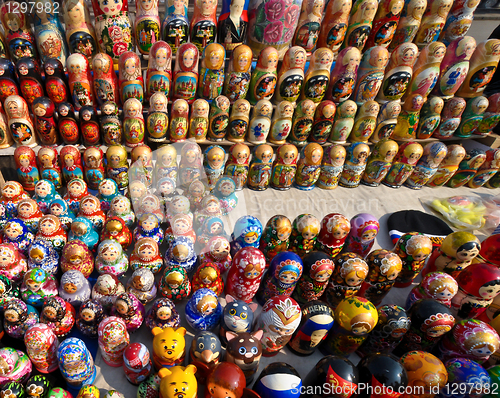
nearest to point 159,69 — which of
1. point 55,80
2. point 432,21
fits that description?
point 55,80

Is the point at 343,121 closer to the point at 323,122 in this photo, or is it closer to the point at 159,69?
the point at 323,122

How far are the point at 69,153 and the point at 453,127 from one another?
557cm

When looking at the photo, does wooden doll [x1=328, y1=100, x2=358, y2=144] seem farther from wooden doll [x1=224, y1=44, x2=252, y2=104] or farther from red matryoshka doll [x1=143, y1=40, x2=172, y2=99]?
red matryoshka doll [x1=143, y1=40, x2=172, y2=99]

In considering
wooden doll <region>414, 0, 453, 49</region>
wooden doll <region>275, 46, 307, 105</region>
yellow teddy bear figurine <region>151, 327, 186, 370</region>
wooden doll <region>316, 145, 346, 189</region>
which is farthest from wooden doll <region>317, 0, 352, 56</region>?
yellow teddy bear figurine <region>151, 327, 186, 370</region>

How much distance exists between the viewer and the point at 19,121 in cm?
392

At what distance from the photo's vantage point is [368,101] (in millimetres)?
4477

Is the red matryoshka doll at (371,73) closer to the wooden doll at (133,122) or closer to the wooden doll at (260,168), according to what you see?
the wooden doll at (260,168)

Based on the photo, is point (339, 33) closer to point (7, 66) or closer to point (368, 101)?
point (368, 101)

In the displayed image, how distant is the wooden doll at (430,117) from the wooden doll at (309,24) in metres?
1.98

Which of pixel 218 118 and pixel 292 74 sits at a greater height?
pixel 292 74

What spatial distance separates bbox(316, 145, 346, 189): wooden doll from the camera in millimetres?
4320

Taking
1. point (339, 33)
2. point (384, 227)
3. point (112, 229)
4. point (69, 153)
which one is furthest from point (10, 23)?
point (384, 227)

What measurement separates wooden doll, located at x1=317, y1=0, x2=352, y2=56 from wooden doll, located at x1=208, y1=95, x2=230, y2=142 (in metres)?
1.88

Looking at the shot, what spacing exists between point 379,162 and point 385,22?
6.85ft
